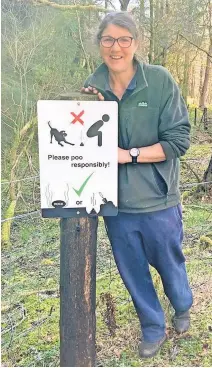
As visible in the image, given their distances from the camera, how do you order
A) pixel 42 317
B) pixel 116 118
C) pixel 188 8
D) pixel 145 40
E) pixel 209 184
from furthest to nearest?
1. pixel 209 184
2. pixel 42 317
3. pixel 188 8
4. pixel 145 40
5. pixel 116 118

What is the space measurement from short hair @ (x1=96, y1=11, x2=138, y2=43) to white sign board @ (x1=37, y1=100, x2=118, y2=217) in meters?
0.23

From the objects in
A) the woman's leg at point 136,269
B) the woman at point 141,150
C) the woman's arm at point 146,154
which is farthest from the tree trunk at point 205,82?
the woman's leg at point 136,269

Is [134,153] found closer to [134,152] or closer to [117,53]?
[134,152]

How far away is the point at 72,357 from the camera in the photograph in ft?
5.46

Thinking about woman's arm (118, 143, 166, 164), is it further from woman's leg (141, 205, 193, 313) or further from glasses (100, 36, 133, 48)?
glasses (100, 36, 133, 48)

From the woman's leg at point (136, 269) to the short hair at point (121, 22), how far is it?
60 centimetres

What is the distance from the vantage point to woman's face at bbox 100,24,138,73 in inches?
56.6

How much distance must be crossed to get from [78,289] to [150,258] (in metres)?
0.29

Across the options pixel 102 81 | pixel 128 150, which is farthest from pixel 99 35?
pixel 128 150

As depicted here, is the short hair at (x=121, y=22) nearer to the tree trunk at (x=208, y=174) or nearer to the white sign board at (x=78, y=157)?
the white sign board at (x=78, y=157)

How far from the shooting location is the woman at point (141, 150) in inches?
58.1

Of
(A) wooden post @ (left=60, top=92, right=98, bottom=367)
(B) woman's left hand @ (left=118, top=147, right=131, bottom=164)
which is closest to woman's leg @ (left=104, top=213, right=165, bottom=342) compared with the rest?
(A) wooden post @ (left=60, top=92, right=98, bottom=367)

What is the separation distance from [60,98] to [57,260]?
86cm

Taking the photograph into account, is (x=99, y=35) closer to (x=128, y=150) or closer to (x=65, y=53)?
(x=128, y=150)
